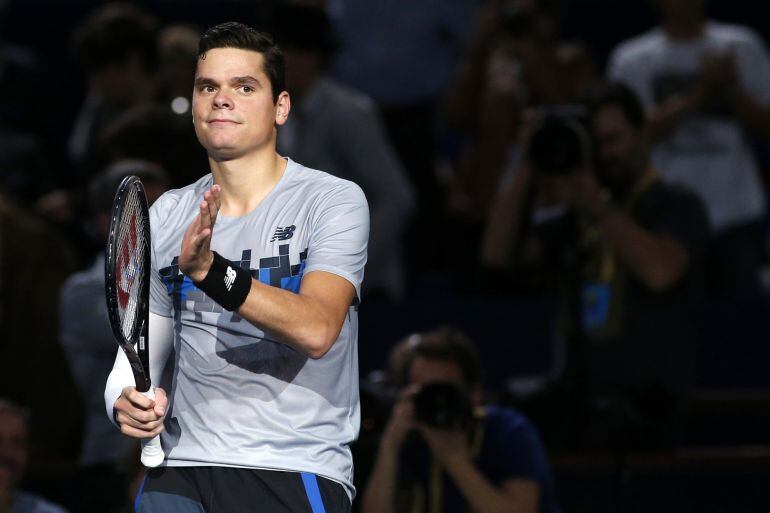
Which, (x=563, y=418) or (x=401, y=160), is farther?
(x=401, y=160)

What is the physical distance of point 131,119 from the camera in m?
5.98

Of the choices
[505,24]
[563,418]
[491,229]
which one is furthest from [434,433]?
[505,24]

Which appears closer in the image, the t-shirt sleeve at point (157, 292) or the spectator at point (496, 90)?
the t-shirt sleeve at point (157, 292)

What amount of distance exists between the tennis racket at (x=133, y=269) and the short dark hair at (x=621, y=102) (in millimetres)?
2979

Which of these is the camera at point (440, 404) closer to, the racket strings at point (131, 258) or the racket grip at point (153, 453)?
the racket grip at point (153, 453)

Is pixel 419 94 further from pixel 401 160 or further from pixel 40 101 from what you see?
pixel 40 101

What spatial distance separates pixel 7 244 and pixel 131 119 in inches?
29.4

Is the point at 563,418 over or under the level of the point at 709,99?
under

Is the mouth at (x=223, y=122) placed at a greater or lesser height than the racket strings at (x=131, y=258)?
greater

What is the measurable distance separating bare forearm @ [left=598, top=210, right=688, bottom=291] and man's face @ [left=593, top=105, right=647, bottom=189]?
27 cm

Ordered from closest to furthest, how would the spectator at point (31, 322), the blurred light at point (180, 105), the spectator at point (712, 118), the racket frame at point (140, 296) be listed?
the racket frame at point (140, 296), the spectator at point (31, 322), the blurred light at point (180, 105), the spectator at point (712, 118)

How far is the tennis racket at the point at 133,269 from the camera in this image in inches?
111

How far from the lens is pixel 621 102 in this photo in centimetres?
Result: 560

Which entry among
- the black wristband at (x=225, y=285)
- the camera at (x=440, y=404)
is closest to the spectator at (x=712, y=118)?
the camera at (x=440, y=404)
